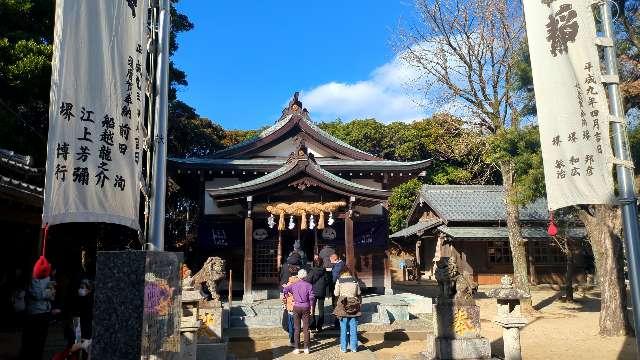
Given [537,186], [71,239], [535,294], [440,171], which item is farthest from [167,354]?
[440,171]

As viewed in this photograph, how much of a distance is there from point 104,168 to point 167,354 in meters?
1.88

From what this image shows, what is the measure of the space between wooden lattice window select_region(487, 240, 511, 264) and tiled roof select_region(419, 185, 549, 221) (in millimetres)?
1420

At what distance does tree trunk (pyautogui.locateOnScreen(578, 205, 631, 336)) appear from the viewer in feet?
36.2

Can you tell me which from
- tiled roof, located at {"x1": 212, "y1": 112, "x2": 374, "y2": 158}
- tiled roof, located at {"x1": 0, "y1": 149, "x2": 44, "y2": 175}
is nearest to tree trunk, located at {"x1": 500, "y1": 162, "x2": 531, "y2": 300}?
tiled roof, located at {"x1": 212, "y1": 112, "x2": 374, "y2": 158}

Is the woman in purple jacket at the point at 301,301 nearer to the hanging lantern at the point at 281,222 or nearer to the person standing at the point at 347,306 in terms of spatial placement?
the person standing at the point at 347,306

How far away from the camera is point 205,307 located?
9828 mm

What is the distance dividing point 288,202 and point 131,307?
1251 centimetres

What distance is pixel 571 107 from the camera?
4742 mm

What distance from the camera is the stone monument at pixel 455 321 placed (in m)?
8.50

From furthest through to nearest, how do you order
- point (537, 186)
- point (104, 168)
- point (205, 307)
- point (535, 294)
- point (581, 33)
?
point (535, 294)
point (537, 186)
point (205, 307)
point (581, 33)
point (104, 168)

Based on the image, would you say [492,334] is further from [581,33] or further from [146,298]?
[146,298]

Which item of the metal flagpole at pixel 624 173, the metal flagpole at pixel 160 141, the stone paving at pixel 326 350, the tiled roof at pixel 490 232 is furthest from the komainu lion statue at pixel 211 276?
the tiled roof at pixel 490 232

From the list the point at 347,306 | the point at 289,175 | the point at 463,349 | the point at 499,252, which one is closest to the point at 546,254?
the point at 499,252

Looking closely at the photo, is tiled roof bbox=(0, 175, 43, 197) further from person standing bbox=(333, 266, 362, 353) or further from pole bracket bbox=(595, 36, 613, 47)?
pole bracket bbox=(595, 36, 613, 47)
